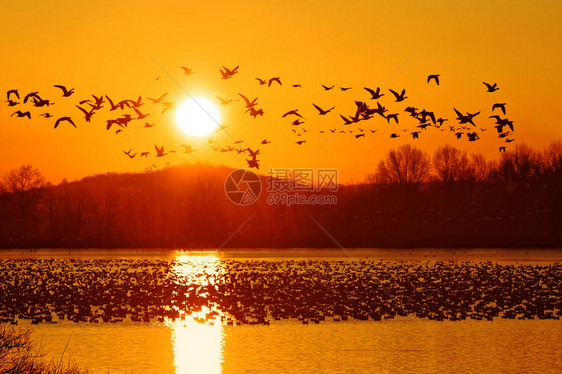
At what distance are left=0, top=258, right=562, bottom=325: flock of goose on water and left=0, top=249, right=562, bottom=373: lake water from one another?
1.39m

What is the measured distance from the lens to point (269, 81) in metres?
27.1

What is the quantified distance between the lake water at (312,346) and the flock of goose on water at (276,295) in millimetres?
1390

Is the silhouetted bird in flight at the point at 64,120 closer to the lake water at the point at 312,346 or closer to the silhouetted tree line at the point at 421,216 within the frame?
the lake water at the point at 312,346

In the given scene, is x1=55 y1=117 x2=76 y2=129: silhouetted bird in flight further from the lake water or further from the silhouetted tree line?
the silhouetted tree line

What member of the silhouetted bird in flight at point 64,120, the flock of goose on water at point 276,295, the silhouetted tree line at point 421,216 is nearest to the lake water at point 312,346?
the flock of goose on water at point 276,295

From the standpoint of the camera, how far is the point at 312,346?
24.5 metres

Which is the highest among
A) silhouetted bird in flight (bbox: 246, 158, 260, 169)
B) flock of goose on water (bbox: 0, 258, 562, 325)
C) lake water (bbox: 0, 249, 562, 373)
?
silhouetted bird in flight (bbox: 246, 158, 260, 169)

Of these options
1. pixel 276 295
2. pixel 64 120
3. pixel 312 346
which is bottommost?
pixel 312 346

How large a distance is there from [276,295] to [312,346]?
42.3 ft

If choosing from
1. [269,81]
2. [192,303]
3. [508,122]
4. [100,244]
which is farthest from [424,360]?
[100,244]

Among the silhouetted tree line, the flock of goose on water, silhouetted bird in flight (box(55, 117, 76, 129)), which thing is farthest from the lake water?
the silhouetted tree line

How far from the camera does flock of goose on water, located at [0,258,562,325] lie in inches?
1216

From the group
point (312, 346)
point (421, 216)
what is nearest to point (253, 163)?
point (312, 346)

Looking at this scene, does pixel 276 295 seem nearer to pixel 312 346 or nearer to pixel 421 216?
pixel 312 346
